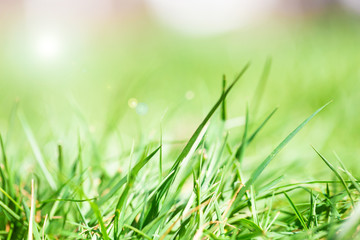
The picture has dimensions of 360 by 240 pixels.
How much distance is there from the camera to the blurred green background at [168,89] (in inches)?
42.5

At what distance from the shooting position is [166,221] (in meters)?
0.58

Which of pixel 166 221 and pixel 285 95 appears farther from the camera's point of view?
pixel 285 95

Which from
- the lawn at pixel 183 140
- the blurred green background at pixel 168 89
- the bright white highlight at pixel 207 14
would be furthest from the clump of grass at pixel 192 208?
the bright white highlight at pixel 207 14

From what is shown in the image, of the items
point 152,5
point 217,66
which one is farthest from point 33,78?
point 152,5

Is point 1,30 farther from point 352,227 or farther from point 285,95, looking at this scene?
point 352,227

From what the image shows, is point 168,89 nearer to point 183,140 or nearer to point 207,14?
point 183,140

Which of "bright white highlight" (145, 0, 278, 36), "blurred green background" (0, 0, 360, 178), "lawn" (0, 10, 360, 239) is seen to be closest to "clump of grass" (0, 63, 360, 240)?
"lawn" (0, 10, 360, 239)

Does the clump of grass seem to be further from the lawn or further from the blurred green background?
the blurred green background

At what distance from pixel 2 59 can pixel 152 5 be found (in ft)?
15.7

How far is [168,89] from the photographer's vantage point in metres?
2.07

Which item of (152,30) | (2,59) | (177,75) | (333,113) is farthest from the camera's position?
(152,30)

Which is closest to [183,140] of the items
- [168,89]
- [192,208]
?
[192,208]

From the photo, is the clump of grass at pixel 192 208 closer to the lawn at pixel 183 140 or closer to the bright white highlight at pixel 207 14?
the lawn at pixel 183 140

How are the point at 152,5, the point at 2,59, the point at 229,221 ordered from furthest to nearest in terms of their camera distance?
1. the point at 152,5
2. the point at 2,59
3. the point at 229,221
